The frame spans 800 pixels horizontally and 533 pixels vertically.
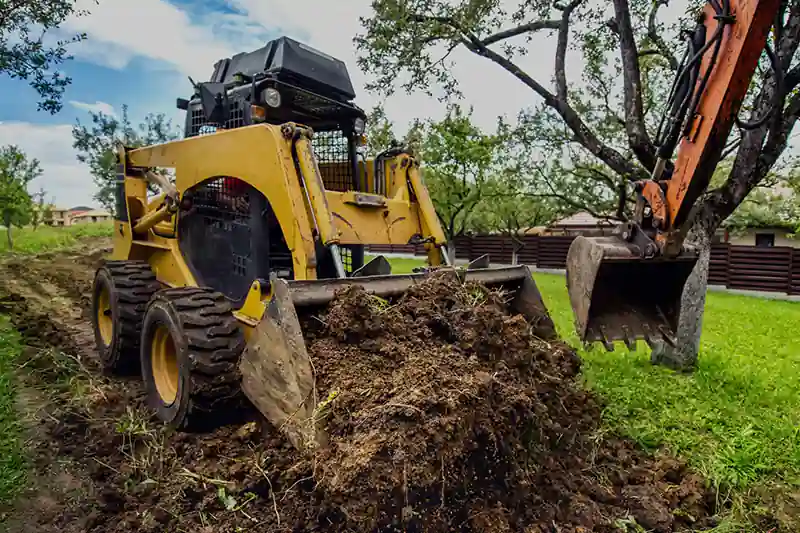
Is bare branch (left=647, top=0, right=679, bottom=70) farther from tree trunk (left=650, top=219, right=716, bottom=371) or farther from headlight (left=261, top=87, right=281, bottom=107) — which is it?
headlight (left=261, top=87, right=281, bottom=107)

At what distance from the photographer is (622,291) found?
4.05 metres

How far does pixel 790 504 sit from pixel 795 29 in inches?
162

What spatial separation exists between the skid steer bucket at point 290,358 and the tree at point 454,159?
11.3m

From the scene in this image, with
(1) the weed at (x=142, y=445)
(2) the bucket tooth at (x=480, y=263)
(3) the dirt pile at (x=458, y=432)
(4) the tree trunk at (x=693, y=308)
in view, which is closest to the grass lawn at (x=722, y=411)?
(4) the tree trunk at (x=693, y=308)

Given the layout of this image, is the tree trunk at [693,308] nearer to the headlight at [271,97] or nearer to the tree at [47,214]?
the headlight at [271,97]

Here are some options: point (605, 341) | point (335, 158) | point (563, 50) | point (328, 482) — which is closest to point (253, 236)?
point (335, 158)

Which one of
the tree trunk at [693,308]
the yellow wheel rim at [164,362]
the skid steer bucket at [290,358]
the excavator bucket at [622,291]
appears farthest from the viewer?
the tree trunk at [693,308]

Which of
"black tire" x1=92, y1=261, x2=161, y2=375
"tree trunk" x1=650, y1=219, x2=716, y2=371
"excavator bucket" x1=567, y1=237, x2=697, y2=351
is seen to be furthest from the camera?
"tree trunk" x1=650, y1=219, x2=716, y2=371

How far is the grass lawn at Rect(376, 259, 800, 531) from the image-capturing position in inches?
139

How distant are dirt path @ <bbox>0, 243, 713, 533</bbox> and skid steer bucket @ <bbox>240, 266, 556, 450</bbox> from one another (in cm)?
11

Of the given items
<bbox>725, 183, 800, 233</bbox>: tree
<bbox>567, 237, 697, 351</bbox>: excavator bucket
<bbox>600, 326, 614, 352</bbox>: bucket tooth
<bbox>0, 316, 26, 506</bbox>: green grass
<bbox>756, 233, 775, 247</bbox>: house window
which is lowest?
<bbox>0, 316, 26, 506</bbox>: green grass

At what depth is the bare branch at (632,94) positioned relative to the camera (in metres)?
5.89

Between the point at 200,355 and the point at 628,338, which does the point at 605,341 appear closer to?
the point at 628,338

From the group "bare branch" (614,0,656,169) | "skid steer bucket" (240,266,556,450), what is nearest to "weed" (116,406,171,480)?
"skid steer bucket" (240,266,556,450)
